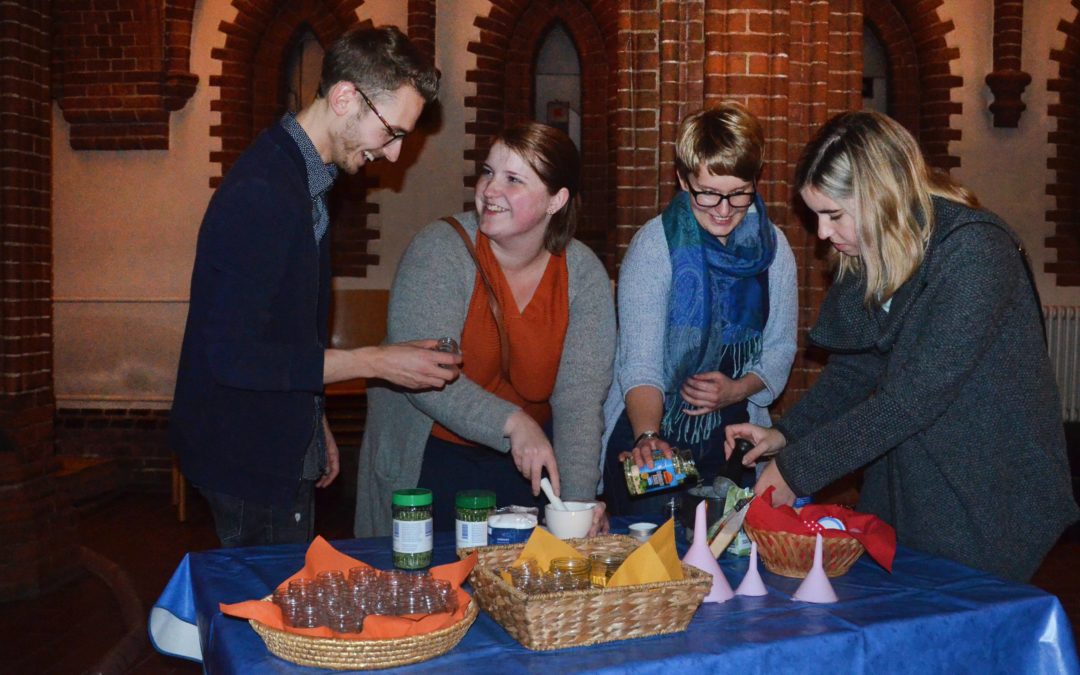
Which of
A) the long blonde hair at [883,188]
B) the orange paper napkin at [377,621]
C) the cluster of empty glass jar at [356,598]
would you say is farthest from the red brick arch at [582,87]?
the orange paper napkin at [377,621]

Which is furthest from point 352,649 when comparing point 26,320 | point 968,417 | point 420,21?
point 420,21

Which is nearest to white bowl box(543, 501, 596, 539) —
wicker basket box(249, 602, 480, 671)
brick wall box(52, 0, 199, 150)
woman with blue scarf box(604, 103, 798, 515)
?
wicker basket box(249, 602, 480, 671)

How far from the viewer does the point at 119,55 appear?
295 inches

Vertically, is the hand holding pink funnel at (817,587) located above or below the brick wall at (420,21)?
below

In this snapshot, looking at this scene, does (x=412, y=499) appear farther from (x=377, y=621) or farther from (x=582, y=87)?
(x=582, y=87)

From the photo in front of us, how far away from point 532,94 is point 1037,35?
3857mm

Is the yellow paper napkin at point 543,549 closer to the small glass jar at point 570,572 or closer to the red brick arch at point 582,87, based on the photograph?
the small glass jar at point 570,572

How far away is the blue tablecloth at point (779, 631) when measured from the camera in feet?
5.41

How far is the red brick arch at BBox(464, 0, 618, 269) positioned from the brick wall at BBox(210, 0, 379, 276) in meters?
0.92

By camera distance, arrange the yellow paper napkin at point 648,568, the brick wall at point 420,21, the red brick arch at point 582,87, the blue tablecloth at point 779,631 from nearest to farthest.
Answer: the blue tablecloth at point 779,631 < the yellow paper napkin at point 648,568 < the brick wall at point 420,21 < the red brick arch at point 582,87

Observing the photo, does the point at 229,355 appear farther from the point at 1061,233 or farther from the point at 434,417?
the point at 1061,233

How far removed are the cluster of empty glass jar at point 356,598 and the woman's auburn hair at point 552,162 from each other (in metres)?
1.23

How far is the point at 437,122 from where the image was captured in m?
7.94

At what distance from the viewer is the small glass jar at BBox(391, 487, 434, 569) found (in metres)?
2.06
